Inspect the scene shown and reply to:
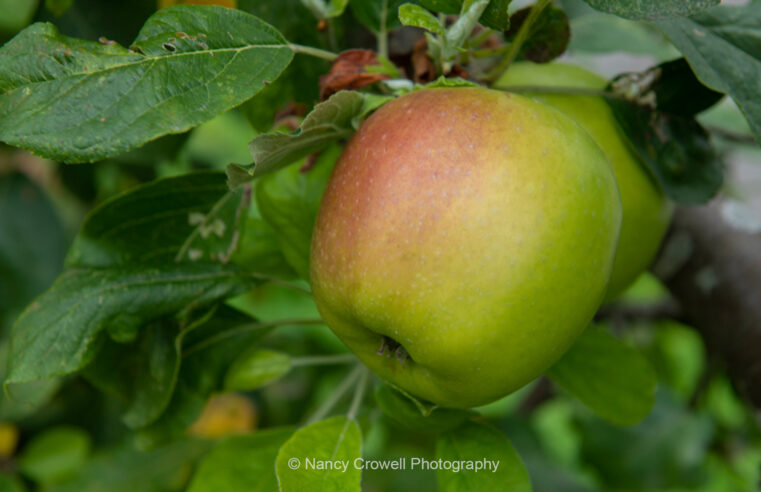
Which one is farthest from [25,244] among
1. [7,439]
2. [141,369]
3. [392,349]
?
[392,349]

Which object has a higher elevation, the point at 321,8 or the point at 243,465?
the point at 321,8

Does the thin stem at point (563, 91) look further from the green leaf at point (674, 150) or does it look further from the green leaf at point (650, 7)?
the green leaf at point (650, 7)

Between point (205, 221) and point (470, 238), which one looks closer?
point (470, 238)

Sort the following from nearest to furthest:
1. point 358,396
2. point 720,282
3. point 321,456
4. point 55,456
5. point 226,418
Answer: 1. point 321,456
2. point 358,396
3. point 720,282
4. point 55,456
5. point 226,418

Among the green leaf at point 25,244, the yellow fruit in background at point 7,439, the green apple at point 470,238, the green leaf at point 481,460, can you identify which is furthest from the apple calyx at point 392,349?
the yellow fruit in background at point 7,439

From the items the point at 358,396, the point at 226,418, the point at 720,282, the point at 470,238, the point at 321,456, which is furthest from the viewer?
the point at 226,418

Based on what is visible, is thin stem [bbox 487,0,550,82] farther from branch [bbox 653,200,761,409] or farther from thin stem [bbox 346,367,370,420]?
branch [bbox 653,200,761,409]

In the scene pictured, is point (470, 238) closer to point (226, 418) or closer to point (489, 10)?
point (489, 10)

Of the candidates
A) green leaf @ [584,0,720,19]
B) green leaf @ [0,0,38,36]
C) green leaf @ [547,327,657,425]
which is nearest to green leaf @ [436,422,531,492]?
green leaf @ [547,327,657,425]
